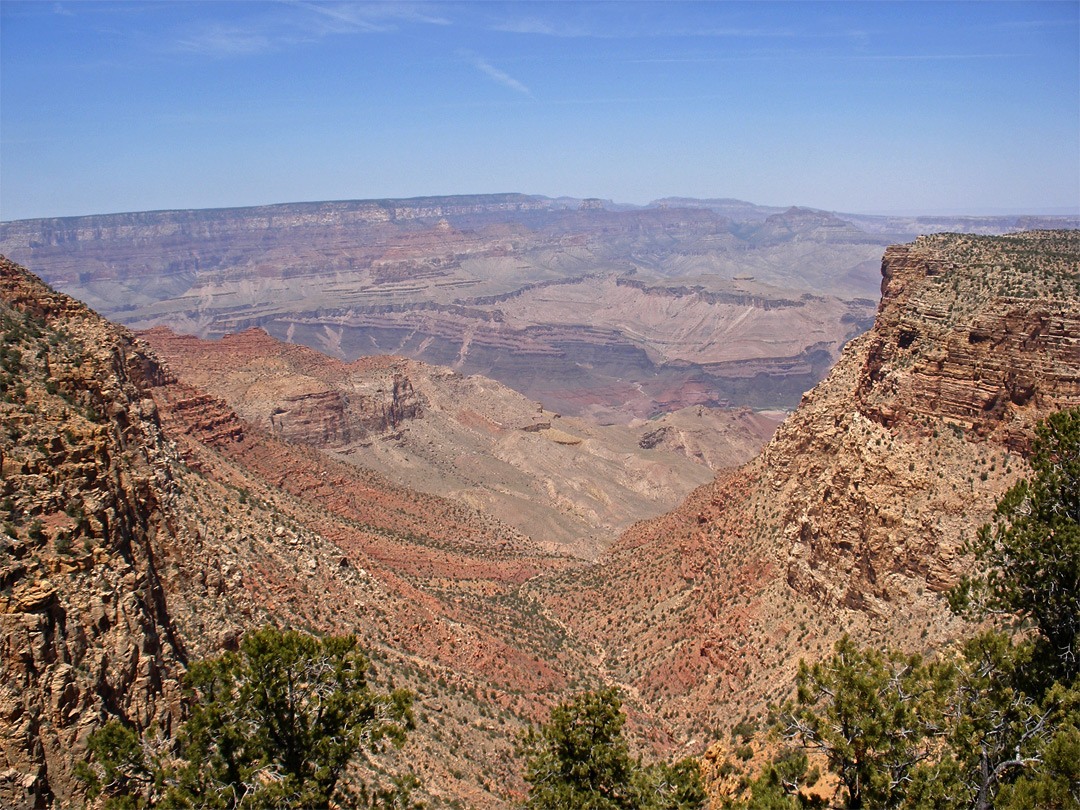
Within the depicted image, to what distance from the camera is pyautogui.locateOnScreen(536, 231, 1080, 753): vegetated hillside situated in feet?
88.5

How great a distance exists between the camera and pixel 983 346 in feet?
95.1

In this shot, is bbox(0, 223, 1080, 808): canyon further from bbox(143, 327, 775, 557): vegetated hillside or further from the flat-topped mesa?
bbox(143, 327, 775, 557): vegetated hillside

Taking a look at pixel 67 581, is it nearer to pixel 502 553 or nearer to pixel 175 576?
pixel 175 576

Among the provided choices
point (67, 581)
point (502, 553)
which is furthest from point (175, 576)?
point (502, 553)

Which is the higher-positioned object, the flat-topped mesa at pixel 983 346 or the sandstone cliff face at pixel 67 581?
the flat-topped mesa at pixel 983 346

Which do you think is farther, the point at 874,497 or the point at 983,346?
the point at 874,497

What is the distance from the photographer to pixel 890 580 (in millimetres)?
27656

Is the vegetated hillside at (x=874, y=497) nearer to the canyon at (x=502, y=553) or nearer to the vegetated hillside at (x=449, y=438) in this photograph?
the canyon at (x=502, y=553)

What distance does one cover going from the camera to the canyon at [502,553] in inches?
661

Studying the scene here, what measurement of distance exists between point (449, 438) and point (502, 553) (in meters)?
41.8

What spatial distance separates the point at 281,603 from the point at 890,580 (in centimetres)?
2314

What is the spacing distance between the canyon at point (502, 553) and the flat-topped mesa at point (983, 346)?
10 cm

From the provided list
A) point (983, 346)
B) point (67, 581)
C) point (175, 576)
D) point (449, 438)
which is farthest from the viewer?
point (449, 438)

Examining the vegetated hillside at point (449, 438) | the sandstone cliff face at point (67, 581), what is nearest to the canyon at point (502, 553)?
the sandstone cliff face at point (67, 581)
